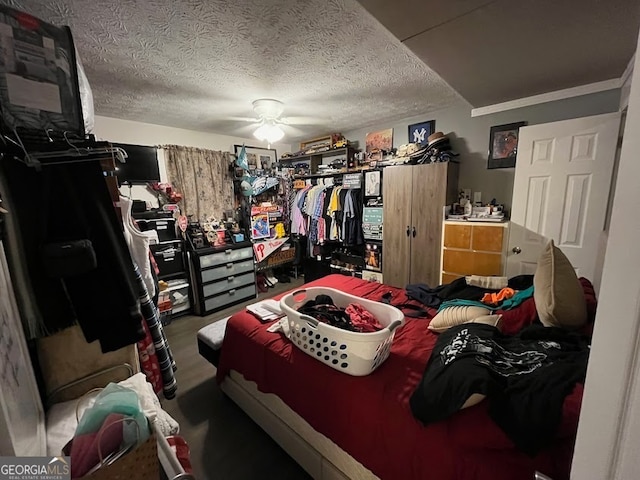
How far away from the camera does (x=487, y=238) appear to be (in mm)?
2502

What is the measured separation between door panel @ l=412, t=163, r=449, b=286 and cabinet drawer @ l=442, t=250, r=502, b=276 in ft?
0.49

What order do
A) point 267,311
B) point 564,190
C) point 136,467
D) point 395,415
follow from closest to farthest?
1. point 136,467
2. point 395,415
3. point 267,311
4. point 564,190

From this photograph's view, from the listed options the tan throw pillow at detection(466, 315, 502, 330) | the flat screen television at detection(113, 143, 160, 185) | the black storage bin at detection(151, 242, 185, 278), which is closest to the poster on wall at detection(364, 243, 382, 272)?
→ the tan throw pillow at detection(466, 315, 502, 330)

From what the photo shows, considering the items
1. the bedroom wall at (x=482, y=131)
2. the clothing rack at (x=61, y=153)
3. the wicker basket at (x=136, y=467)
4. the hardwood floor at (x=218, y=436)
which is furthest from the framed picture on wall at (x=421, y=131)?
the wicker basket at (x=136, y=467)

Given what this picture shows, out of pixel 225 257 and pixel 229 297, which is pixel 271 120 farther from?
pixel 229 297

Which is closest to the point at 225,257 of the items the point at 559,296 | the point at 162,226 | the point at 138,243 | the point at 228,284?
the point at 228,284

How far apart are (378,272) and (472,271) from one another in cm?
121

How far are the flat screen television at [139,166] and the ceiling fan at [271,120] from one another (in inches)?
44.0

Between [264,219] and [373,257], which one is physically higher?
[264,219]

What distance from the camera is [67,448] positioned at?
2.35ft

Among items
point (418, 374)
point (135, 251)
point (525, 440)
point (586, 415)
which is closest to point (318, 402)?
point (418, 374)

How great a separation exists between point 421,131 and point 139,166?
3.41 m

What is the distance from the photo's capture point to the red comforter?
817mm

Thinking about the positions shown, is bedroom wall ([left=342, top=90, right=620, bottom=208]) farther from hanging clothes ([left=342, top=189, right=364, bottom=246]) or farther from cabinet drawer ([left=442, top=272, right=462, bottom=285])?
hanging clothes ([left=342, top=189, right=364, bottom=246])
